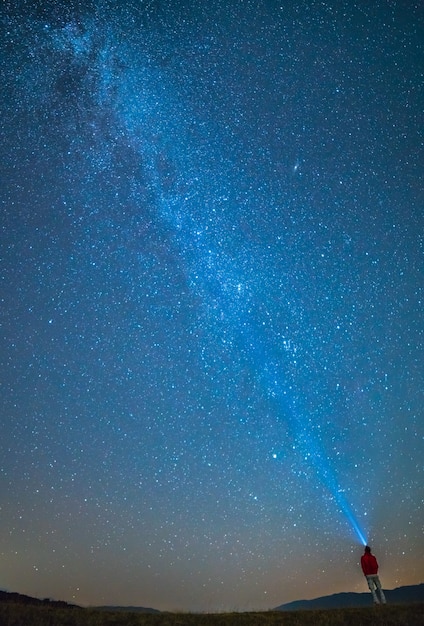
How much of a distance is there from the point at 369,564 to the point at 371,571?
5.8 inches

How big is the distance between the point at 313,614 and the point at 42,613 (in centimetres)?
539

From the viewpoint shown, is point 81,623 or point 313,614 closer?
point 81,623

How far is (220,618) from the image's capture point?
33.4 ft

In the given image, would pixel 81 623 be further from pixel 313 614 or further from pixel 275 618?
pixel 313 614

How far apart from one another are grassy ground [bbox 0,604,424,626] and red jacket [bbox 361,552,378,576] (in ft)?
4.45

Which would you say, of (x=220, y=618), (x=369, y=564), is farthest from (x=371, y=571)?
(x=220, y=618)

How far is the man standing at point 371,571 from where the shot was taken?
37.5ft

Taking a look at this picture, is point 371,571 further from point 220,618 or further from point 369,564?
point 220,618

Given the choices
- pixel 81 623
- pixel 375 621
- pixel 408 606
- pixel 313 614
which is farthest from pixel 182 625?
pixel 408 606

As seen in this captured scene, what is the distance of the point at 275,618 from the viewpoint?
10109 millimetres

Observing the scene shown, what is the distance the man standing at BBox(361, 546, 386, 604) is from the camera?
37.5 feet

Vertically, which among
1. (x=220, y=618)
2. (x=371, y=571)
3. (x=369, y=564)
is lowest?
(x=220, y=618)

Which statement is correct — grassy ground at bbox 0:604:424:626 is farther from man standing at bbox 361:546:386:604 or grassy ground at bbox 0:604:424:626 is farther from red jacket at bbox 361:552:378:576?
red jacket at bbox 361:552:378:576

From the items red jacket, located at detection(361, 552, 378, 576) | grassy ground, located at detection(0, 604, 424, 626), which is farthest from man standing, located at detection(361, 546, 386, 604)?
grassy ground, located at detection(0, 604, 424, 626)
